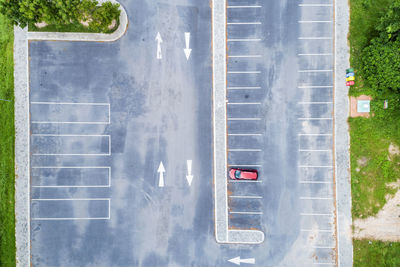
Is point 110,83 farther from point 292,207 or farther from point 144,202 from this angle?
point 292,207

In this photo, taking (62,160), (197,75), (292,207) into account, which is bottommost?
(292,207)

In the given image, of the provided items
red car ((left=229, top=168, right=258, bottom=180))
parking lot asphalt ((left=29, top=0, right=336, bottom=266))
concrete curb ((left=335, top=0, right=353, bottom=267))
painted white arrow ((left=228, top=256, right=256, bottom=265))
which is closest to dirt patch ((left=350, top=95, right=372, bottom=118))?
concrete curb ((left=335, top=0, right=353, bottom=267))

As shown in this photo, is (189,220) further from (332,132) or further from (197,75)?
(332,132)

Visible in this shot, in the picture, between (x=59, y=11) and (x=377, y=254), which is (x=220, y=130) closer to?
(x=59, y=11)

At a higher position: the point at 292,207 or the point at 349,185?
the point at 349,185

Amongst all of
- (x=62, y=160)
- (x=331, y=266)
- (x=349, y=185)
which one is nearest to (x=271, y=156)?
(x=349, y=185)

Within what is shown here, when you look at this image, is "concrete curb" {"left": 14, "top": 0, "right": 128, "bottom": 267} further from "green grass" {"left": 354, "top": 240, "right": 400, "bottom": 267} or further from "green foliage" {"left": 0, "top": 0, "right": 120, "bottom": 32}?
"green grass" {"left": 354, "top": 240, "right": 400, "bottom": 267}
